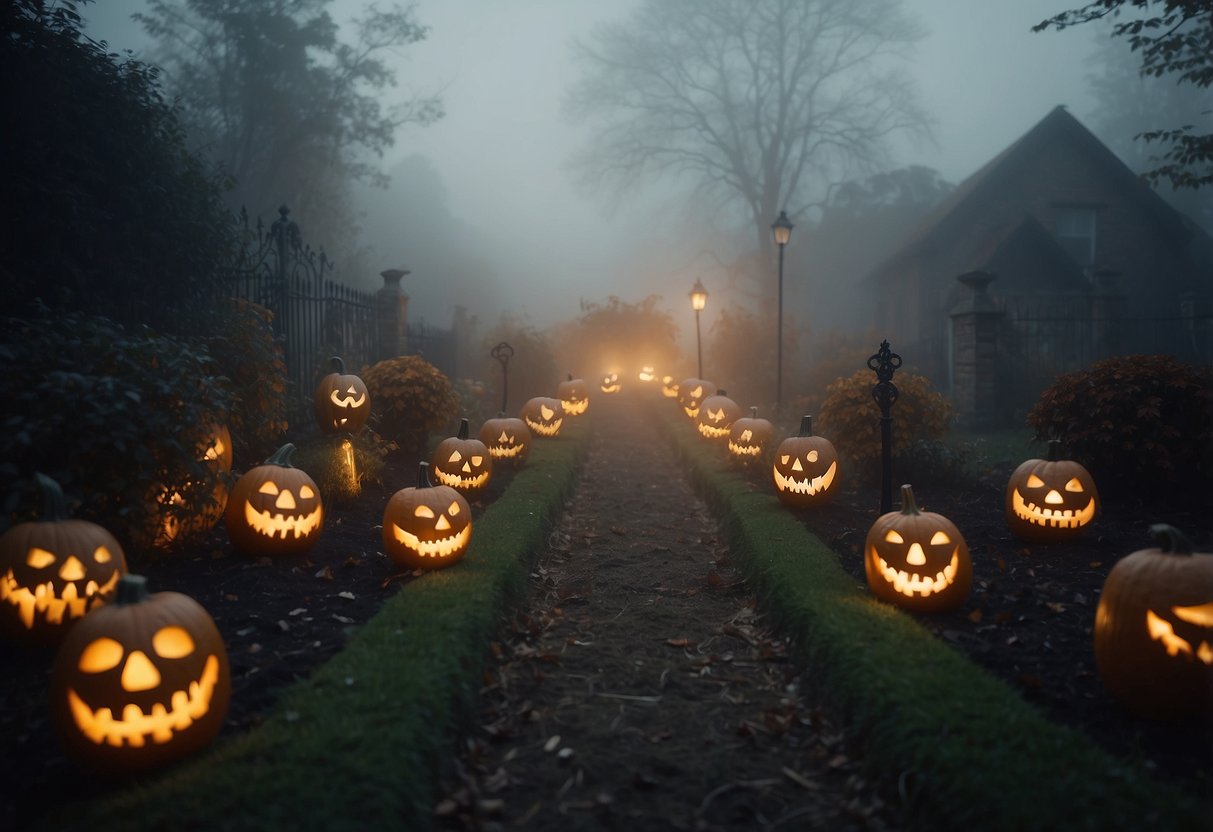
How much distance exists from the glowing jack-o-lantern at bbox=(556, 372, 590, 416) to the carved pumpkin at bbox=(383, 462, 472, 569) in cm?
1121

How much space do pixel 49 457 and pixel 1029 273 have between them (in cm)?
2476

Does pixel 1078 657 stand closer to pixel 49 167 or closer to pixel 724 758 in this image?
pixel 724 758

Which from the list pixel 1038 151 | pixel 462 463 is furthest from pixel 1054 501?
pixel 1038 151

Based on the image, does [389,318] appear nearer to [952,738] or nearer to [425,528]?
[425,528]

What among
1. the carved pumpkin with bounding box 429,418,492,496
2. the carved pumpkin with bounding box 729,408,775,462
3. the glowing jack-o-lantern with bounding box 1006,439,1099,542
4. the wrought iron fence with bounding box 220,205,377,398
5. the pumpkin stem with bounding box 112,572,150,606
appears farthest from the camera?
the carved pumpkin with bounding box 729,408,775,462

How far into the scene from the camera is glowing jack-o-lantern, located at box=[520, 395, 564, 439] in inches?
538

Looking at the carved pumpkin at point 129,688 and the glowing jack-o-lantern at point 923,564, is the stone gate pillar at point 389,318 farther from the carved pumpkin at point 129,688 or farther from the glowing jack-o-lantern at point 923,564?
the carved pumpkin at point 129,688

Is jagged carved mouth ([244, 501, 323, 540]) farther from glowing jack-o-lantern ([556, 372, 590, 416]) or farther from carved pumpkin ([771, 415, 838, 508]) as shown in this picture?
glowing jack-o-lantern ([556, 372, 590, 416])

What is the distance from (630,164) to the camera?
32.9 meters

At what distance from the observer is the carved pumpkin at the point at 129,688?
304 centimetres

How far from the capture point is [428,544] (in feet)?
18.5

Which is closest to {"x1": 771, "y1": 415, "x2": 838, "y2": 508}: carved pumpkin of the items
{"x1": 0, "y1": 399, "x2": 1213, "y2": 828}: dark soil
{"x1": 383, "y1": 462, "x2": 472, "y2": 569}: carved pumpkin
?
{"x1": 0, "y1": 399, "x2": 1213, "y2": 828}: dark soil

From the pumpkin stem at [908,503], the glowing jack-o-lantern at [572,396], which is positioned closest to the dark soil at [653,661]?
the pumpkin stem at [908,503]

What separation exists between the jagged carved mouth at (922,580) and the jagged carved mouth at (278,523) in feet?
13.9
